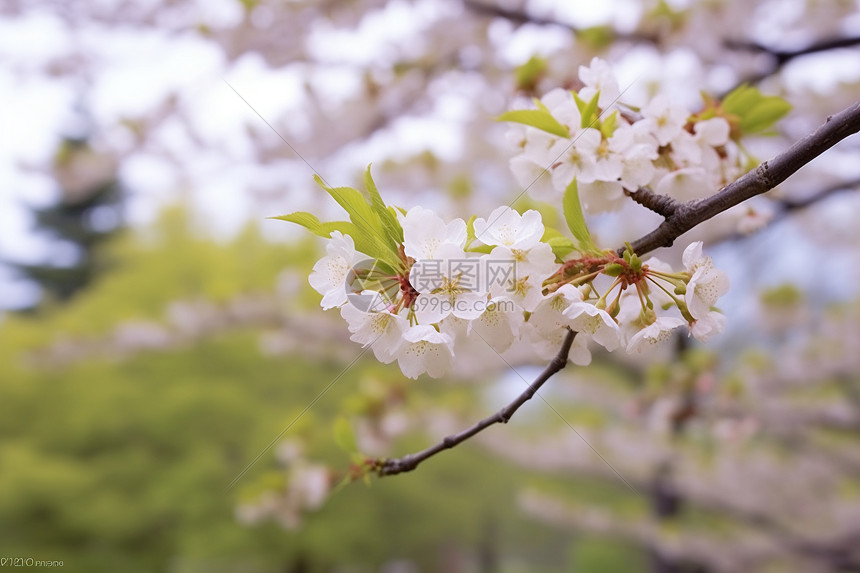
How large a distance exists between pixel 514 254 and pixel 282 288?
265cm

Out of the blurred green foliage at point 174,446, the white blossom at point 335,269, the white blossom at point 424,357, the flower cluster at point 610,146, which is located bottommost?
the white blossom at point 424,357

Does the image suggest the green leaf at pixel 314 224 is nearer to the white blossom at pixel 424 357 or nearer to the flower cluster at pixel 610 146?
the white blossom at pixel 424 357

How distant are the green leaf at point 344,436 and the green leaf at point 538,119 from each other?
387mm

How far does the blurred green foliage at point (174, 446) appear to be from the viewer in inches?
195

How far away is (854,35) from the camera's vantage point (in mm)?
1570

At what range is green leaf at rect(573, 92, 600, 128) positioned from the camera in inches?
21.5

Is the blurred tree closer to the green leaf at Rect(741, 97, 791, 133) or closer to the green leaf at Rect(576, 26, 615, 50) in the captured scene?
the green leaf at Rect(576, 26, 615, 50)

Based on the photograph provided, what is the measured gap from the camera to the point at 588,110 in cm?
55

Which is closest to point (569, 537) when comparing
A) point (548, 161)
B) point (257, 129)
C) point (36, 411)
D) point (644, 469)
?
point (644, 469)

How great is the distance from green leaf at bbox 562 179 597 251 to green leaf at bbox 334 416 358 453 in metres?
0.36

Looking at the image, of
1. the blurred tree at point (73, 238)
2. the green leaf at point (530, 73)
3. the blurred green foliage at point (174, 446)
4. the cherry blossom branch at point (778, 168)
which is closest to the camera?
the cherry blossom branch at point (778, 168)

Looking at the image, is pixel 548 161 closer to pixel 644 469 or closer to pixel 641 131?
pixel 641 131

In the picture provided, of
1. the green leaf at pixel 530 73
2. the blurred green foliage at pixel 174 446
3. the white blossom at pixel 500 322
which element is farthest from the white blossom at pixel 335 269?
the blurred green foliage at pixel 174 446

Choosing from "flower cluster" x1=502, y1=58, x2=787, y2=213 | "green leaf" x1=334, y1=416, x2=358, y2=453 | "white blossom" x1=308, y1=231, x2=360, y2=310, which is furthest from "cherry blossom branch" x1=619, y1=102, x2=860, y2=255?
"green leaf" x1=334, y1=416, x2=358, y2=453
